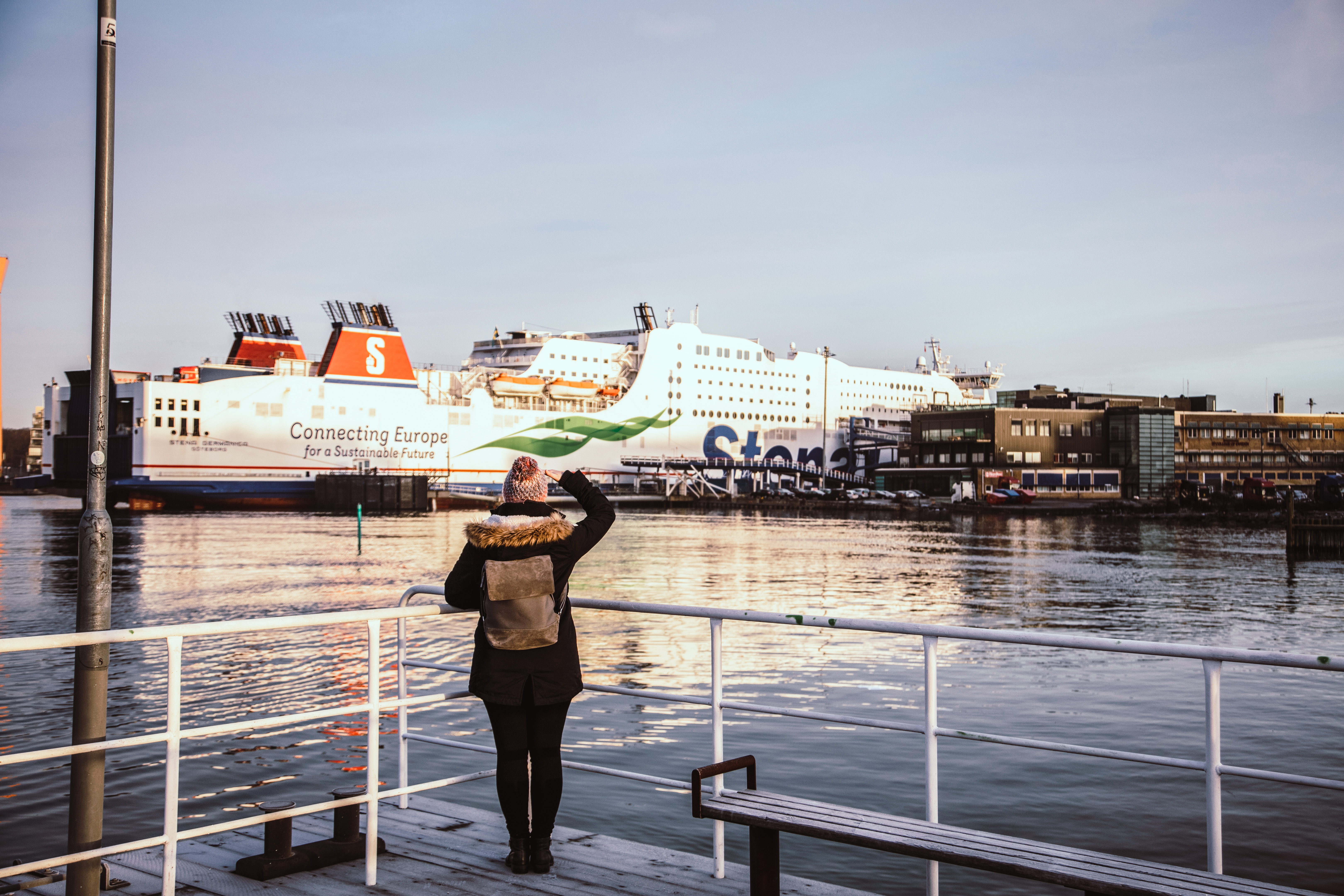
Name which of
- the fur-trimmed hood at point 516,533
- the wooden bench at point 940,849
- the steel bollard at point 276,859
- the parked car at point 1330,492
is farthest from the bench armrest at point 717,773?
the parked car at point 1330,492

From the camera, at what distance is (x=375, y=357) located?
53.3 meters

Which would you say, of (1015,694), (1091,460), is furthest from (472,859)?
(1091,460)

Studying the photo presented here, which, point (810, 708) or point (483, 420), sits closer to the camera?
point (810, 708)

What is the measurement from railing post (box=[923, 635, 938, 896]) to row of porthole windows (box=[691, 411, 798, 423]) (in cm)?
6784

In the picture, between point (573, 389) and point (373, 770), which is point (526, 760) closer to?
point (373, 770)

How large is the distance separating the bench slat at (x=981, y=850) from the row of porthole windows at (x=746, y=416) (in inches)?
2682

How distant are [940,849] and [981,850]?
0.41 feet

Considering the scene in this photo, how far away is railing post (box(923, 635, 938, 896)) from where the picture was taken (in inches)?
147

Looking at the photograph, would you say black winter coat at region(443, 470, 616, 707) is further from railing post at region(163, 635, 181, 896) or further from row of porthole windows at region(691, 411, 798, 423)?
row of porthole windows at region(691, 411, 798, 423)

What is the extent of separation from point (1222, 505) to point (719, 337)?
33.3 meters

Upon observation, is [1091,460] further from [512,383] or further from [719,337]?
[512,383]

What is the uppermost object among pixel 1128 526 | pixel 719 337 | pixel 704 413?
pixel 719 337

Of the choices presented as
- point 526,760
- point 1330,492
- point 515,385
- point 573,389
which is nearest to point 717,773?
point 526,760

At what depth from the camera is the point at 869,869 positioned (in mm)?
6172
